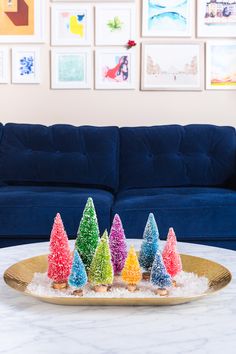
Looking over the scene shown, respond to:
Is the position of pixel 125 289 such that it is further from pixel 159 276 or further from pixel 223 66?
pixel 223 66

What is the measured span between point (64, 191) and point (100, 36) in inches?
49.7

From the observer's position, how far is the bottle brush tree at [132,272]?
1.27m

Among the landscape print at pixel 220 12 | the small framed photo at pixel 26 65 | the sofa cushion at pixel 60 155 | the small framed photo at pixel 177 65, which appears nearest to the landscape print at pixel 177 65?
the small framed photo at pixel 177 65

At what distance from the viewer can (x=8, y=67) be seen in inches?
139

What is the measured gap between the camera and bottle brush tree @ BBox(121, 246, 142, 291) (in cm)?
127

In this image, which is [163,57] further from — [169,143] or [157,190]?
[157,190]

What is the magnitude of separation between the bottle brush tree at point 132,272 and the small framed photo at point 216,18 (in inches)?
99.2

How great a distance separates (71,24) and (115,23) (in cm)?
30

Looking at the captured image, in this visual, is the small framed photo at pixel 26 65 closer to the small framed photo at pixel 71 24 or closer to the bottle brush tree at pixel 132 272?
the small framed photo at pixel 71 24

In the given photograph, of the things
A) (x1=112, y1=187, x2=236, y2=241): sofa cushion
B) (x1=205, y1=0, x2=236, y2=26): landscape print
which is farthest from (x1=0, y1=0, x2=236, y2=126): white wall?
(x1=112, y1=187, x2=236, y2=241): sofa cushion

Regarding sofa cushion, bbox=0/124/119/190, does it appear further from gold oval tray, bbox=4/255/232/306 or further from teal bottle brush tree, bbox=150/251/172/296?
teal bottle brush tree, bbox=150/251/172/296

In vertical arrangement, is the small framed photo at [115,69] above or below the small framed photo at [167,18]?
below

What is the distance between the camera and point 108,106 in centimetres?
353

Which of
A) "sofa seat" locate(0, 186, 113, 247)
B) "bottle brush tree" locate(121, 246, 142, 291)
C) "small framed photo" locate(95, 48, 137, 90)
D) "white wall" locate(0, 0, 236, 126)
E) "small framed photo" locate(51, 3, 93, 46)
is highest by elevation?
"small framed photo" locate(51, 3, 93, 46)
